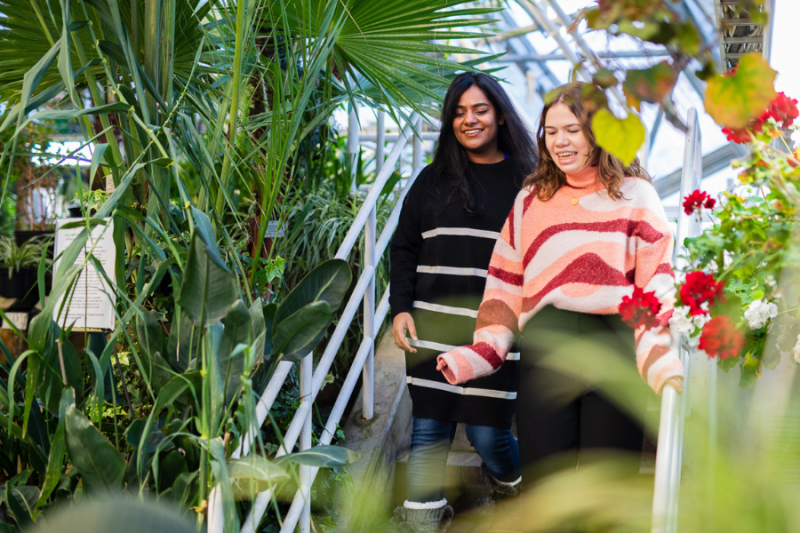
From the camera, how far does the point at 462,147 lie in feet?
6.08

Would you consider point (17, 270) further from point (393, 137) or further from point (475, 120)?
point (475, 120)

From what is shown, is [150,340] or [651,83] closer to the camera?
[651,83]

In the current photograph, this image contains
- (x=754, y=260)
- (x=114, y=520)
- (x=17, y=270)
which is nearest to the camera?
(x=114, y=520)

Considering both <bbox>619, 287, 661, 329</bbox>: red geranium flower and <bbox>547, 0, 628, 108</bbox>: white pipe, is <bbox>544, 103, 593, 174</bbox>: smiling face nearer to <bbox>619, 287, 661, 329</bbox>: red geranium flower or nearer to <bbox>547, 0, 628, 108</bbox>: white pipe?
<bbox>619, 287, 661, 329</bbox>: red geranium flower

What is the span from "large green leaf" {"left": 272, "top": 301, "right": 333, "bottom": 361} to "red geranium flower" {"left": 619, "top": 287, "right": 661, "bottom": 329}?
0.48 meters

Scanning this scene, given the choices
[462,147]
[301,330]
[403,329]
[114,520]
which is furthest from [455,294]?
[114,520]

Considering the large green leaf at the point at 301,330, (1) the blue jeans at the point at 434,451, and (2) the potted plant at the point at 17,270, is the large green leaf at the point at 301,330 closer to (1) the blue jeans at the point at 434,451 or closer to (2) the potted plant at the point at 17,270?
(1) the blue jeans at the point at 434,451

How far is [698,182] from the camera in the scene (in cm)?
168

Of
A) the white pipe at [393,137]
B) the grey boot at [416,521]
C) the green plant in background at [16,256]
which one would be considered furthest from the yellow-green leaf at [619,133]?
the green plant in background at [16,256]

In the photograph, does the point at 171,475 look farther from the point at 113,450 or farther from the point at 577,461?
the point at 577,461

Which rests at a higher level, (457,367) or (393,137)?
(393,137)

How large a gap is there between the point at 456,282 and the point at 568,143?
0.56 m

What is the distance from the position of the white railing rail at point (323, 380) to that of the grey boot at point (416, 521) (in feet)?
1.01

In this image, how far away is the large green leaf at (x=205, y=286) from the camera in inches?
36.1
